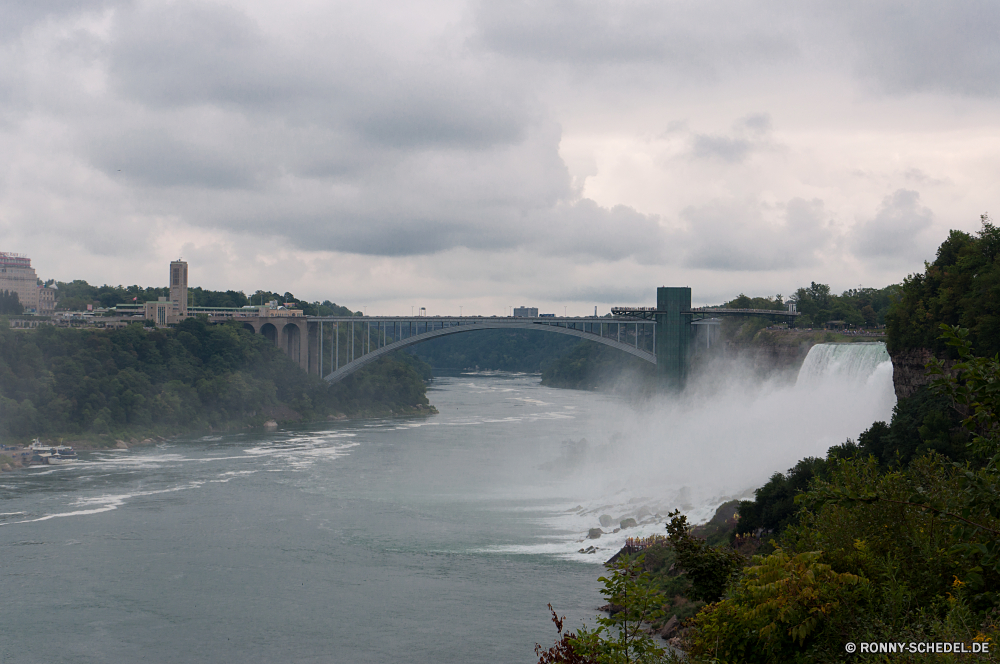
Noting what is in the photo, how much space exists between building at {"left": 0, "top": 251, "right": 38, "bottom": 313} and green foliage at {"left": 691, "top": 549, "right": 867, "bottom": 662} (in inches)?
3233

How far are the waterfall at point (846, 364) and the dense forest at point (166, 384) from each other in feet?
89.3

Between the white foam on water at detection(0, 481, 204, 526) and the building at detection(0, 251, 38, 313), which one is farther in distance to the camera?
the building at detection(0, 251, 38, 313)

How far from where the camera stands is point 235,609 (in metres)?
15.4

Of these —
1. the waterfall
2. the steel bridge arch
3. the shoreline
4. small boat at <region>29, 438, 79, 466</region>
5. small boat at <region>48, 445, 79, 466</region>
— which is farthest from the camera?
the steel bridge arch

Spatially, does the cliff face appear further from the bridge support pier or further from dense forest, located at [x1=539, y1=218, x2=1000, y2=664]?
the bridge support pier

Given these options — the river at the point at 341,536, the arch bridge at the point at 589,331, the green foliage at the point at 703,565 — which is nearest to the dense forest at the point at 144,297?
the arch bridge at the point at 589,331

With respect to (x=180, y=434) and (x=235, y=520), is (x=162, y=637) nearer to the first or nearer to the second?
(x=235, y=520)

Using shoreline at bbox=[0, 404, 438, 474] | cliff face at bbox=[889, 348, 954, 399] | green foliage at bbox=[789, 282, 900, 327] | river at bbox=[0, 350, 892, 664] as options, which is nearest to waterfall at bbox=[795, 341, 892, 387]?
river at bbox=[0, 350, 892, 664]

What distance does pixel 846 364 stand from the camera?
2464 centimetres

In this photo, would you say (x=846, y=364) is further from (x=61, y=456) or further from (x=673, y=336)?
(x=61, y=456)

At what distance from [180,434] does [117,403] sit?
3.18m

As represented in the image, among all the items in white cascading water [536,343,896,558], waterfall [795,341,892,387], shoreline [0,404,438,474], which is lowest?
shoreline [0,404,438,474]

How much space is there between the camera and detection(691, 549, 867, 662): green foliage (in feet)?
20.6

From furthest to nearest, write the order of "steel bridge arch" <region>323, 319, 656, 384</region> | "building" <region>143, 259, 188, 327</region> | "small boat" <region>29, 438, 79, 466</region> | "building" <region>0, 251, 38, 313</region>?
"building" <region>0, 251, 38, 313</region> < "building" <region>143, 259, 188, 327</region> < "steel bridge arch" <region>323, 319, 656, 384</region> < "small boat" <region>29, 438, 79, 466</region>
